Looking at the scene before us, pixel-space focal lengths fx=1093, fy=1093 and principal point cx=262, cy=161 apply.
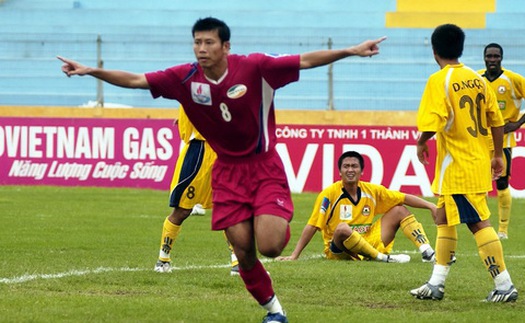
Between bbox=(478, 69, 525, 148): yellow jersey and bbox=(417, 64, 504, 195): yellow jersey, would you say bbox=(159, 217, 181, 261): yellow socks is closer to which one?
bbox=(417, 64, 504, 195): yellow jersey

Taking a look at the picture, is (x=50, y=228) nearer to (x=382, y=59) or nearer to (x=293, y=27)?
(x=382, y=59)

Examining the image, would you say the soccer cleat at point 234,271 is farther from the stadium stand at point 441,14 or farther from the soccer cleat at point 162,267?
the stadium stand at point 441,14

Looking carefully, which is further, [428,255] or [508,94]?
[508,94]

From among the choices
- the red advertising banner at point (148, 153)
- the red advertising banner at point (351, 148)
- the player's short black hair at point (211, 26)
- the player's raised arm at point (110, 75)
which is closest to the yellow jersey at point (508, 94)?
the red advertising banner at point (148, 153)

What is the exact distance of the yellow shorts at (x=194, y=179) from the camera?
10695 mm

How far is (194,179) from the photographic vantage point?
10.7 m

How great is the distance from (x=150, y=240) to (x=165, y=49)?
14071mm

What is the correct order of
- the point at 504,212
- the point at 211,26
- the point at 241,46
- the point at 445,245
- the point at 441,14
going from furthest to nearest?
the point at 441,14
the point at 241,46
the point at 504,212
the point at 445,245
the point at 211,26

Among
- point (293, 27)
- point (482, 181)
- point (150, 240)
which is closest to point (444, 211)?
point (482, 181)

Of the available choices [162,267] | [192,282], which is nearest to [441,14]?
[162,267]

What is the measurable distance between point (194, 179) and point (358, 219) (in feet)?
7.34

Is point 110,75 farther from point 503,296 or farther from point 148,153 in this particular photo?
point 148,153

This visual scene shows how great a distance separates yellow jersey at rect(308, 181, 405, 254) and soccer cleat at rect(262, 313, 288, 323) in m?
4.53

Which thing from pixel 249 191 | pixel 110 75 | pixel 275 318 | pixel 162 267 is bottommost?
pixel 162 267
